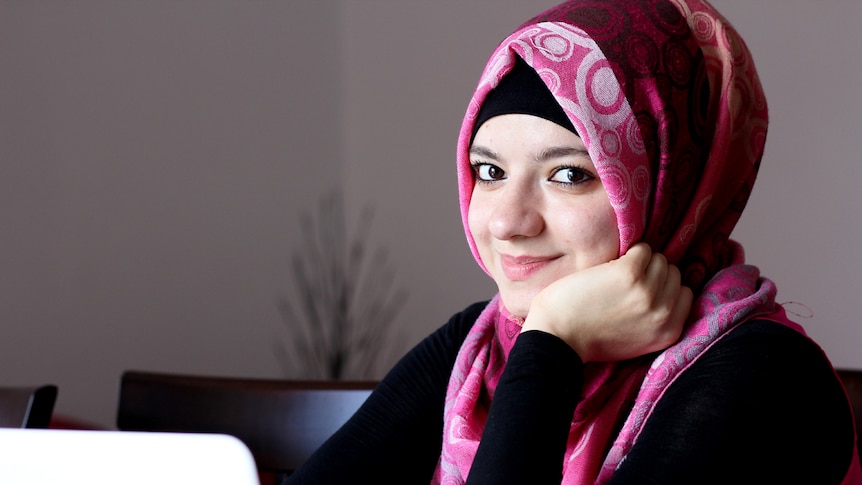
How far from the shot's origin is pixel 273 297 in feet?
12.8

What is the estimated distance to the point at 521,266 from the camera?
1.20 m

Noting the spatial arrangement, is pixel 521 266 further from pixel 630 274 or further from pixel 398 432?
pixel 398 432

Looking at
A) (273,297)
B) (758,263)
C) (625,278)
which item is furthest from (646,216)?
(273,297)

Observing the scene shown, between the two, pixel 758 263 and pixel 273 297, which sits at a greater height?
pixel 758 263

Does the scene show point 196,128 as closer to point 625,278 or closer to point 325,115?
point 325,115

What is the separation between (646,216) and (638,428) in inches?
10.3

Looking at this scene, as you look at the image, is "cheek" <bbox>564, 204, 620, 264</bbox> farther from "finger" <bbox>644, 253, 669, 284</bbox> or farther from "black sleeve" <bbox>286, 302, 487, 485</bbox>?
"black sleeve" <bbox>286, 302, 487, 485</bbox>

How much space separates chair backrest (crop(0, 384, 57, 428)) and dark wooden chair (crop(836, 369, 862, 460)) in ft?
3.92

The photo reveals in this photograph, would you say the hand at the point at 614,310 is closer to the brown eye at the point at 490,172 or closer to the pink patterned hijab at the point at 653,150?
the pink patterned hijab at the point at 653,150

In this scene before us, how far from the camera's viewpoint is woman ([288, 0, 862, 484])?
1.03 metres

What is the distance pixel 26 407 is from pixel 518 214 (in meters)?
0.87

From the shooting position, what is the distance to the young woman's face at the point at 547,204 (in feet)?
3.77

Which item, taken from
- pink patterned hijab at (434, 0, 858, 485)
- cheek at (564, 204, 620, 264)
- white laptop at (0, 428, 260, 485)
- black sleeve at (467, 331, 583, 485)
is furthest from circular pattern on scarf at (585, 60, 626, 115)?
white laptop at (0, 428, 260, 485)

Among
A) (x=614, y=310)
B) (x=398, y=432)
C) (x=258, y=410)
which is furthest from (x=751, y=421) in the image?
(x=258, y=410)
